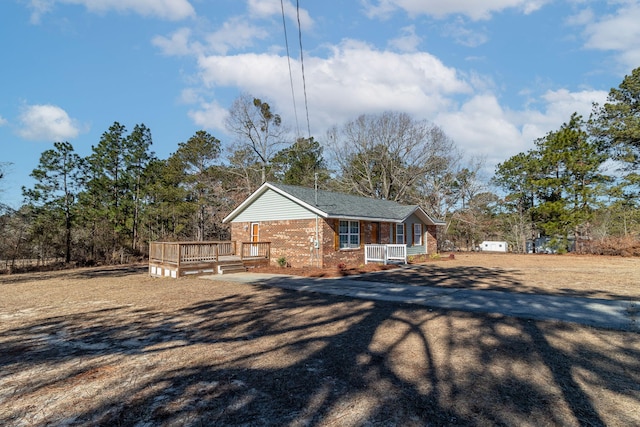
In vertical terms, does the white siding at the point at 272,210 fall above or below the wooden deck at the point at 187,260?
above

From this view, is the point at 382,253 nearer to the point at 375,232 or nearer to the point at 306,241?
the point at 375,232

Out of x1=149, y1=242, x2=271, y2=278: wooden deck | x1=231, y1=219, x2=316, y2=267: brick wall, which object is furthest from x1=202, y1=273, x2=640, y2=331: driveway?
x1=231, y1=219, x2=316, y2=267: brick wall

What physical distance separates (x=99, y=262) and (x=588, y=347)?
25.5m

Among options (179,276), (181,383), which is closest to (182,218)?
(179,276)

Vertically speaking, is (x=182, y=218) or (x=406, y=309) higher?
(x=182, y=218)

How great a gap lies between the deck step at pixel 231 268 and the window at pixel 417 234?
1200 centimetres

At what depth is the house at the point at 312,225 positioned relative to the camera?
16344 mm

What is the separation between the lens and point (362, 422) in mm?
3045

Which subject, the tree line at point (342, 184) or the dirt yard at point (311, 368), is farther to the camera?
the tree line at point (342, 184)

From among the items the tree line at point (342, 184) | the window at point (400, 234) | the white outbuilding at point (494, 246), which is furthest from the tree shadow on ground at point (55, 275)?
the white outbuilding at point (494, 246)

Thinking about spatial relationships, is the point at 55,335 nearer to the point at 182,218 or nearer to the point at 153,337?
the point at 153,337

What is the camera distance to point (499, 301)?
8172 millimetres

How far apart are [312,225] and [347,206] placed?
10.7ft

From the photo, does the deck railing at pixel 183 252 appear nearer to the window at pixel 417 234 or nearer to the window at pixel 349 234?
the window at pixel 349 234
